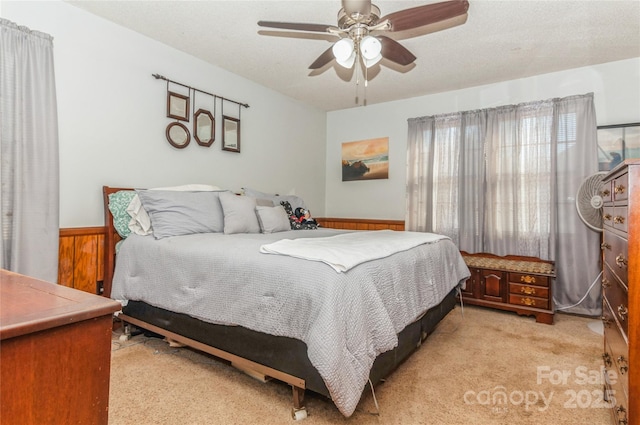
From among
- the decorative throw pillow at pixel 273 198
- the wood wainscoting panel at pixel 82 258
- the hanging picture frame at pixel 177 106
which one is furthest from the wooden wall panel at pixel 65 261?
the decorative throw pillow at pixel 273 198

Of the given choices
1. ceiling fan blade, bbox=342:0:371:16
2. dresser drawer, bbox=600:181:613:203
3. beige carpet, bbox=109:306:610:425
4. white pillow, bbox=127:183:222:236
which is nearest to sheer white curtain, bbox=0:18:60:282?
white pillow, bbox=127:183:222:236

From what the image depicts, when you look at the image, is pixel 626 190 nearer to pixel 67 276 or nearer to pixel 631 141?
pixel 631 141

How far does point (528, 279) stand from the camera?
320cm

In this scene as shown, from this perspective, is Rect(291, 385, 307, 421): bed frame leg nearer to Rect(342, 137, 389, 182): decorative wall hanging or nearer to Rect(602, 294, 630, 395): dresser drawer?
Rect(602, 294, 630, 395): dresser drawer

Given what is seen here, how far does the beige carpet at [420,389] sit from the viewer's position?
1.64 m

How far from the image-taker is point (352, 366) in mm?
1428

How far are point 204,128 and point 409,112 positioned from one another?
103 inches

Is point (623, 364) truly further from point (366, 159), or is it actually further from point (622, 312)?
point (366, 159)

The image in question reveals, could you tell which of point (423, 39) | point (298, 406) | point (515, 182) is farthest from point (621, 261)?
point (515, 182)

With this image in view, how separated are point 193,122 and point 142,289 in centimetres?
173

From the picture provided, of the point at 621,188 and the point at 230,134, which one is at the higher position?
the point at 230,134

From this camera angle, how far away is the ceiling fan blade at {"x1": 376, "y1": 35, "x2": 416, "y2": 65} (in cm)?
221

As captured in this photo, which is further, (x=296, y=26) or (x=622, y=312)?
(x=296, y=26)

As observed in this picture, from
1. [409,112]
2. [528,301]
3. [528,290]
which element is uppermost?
[409,112]
